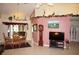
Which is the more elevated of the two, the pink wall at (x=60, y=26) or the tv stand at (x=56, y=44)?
the pink wall at (x=60, y=26)

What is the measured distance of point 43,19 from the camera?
2205 mm

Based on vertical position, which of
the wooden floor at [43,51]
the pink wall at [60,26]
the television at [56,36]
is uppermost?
the pink wall at [60,26]

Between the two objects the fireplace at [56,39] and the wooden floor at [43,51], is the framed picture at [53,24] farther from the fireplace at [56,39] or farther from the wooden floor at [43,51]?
the wooden floor at [43,51]

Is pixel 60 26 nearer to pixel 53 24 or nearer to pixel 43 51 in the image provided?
pixel 53 24

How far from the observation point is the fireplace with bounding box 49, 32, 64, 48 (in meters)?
2.23

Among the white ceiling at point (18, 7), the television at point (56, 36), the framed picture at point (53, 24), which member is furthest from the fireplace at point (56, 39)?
the white ceiling at point (18, 7)

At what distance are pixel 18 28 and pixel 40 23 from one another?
331 millimetres

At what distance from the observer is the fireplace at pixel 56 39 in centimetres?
223

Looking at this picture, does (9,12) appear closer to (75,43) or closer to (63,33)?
(63,33)

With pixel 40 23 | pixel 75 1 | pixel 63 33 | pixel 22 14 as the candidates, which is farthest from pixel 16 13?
pixel 75 1

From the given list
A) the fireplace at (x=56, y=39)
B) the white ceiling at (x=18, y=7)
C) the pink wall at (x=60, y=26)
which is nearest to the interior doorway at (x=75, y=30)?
the pink wall at (x=60, y=26)

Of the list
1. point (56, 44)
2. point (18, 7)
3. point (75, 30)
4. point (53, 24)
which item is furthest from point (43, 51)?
point (18, 7)

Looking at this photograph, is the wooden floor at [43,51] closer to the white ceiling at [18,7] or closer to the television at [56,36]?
the television at [56,36]

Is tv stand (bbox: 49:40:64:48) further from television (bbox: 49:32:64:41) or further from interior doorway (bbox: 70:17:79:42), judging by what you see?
interior doorway (bbox: 70:17:79:42)
